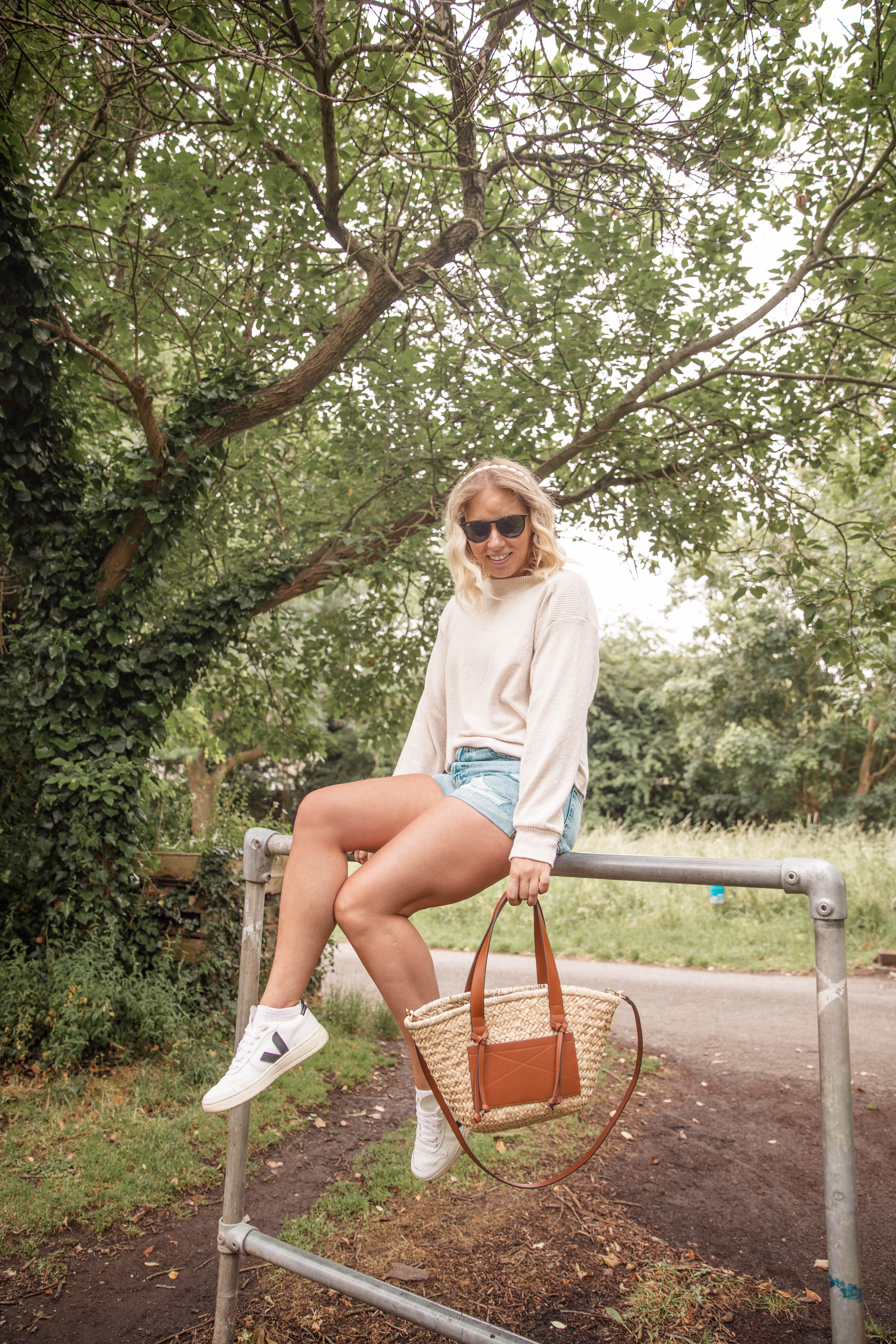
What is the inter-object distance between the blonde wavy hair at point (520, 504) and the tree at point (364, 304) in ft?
6.95

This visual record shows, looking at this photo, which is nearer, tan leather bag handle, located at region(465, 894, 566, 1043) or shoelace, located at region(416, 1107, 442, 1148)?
tan leather bag handle, located at region(465, 894, 566, 1043)

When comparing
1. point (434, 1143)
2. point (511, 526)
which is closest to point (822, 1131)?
point (434, 1143)

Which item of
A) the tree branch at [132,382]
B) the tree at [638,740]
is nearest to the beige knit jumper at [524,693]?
the tree branch at [132,382]

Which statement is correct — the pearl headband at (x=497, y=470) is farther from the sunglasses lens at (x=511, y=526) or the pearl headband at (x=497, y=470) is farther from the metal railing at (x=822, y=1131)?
the metal railing at (x=822, y=1131)

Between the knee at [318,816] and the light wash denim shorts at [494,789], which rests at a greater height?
the light wash denim shorts at [494,789]

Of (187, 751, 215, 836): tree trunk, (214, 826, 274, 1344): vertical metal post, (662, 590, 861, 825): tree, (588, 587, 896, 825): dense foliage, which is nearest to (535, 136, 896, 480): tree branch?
(214, 826, 274, 1344): vertical metal post

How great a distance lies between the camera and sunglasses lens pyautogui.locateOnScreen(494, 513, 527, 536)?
220 centimetres

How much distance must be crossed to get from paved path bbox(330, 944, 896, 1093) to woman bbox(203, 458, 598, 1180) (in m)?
3.76

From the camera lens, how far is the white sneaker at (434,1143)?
1.97m

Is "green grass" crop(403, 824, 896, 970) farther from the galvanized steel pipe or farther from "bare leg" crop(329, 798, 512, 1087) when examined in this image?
"bare leg" crop(329, 798, 512, 1087)

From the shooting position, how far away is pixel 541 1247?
312 cm

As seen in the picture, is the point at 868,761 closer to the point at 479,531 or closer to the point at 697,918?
the point at 697,918

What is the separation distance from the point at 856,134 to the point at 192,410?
4.45m

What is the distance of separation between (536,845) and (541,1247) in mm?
2179
